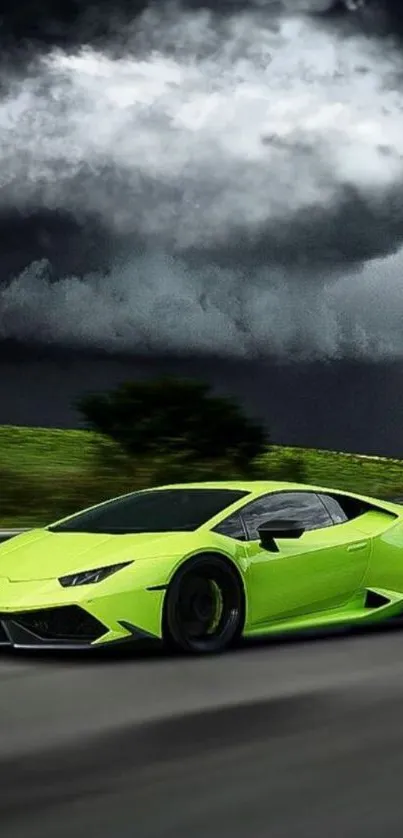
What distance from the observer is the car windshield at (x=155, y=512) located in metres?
8.54

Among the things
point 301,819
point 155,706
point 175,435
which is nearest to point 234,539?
point 155,706

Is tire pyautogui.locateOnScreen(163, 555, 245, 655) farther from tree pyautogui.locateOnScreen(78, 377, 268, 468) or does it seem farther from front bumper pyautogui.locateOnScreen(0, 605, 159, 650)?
tree pyautogui.locateOnScreen(78, 377, 268, 468)

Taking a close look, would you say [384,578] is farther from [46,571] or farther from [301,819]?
[301,819]

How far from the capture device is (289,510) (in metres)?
8.92

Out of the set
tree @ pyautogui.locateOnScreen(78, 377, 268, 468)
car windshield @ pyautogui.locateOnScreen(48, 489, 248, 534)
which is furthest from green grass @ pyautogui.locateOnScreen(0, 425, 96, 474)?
car windshield @ pyautogui.locateOnScreen(48, 489, 248, 534)

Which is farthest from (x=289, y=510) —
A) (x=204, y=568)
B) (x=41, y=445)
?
(x=41, y=445)

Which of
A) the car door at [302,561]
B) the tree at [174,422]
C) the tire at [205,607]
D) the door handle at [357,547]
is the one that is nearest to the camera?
the tire at [205,607]

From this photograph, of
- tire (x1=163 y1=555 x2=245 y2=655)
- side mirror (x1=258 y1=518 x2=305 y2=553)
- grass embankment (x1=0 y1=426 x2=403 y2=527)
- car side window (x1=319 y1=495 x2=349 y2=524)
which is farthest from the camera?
grass embankment (x1=0 y1=426 x2=403 y2=527)

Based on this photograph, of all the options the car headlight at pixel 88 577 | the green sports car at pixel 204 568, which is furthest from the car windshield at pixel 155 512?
the car headlight at pixel 88 577

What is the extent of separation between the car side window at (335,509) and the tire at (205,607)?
1.11m

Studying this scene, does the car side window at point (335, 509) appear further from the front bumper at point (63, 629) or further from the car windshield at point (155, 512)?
the front bumper at point (63, 629)

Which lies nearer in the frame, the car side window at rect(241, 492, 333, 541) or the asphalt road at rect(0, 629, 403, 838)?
the asphalt road at rect(0, 629, 403, 838)

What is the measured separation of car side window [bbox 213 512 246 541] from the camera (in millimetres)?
8398

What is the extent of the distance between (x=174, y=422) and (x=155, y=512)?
79.8 ft
